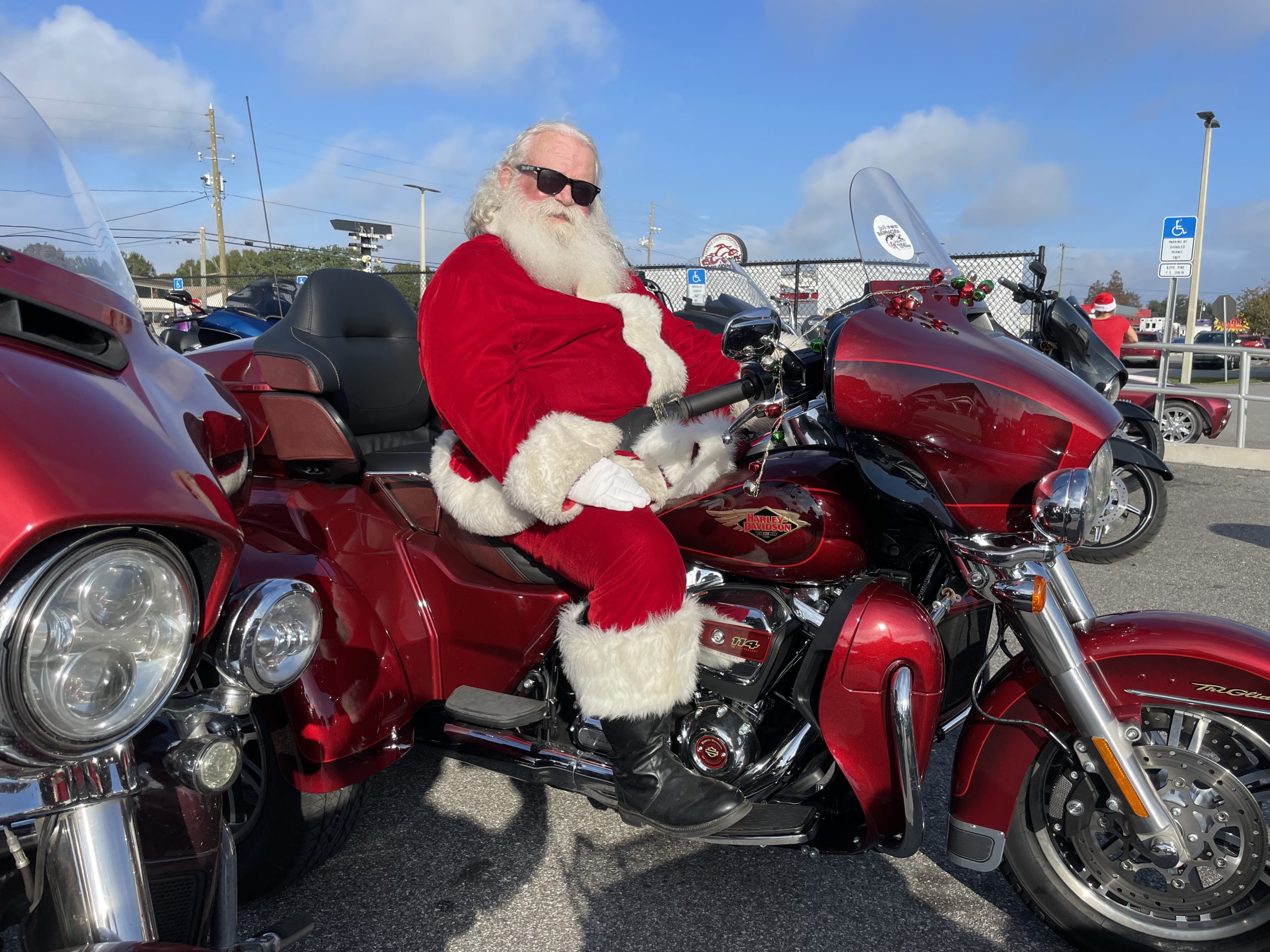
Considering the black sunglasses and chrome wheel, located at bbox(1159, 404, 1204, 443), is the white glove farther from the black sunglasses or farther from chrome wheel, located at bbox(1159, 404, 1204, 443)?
chrome wheel, located at bbox(1159, 404, 1204, 443)

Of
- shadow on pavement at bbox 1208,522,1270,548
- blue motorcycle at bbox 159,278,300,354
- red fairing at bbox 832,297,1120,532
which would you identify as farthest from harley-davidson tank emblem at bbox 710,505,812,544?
blue motorcycle at bbox 159,278,300,354

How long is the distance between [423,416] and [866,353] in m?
2.48

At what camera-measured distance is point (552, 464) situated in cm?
210

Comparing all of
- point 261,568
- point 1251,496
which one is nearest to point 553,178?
point 261,568

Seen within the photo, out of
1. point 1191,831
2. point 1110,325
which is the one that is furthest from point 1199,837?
point 1110,325

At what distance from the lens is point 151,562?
110cm

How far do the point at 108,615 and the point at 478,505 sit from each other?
4.23ft

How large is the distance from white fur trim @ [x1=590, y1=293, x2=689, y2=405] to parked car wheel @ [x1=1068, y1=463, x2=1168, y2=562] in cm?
372

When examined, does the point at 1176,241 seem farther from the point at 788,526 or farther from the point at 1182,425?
the point at 788,526

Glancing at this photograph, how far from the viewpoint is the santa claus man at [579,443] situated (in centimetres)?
211

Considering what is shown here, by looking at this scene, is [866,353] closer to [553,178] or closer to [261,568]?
[553,178]

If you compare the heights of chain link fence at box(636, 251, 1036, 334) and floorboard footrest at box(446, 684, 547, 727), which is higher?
chain link fence at box(636, 251, 1036, 334)

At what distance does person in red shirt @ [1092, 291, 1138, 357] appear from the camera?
8.70 meters

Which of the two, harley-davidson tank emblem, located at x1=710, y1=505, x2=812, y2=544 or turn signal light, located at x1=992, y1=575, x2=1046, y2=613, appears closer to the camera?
turn signal light, located at x1=992, y1=575, x2=1046, y2=613
